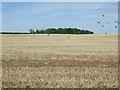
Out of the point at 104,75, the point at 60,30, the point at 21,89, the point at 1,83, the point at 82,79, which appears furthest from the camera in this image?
the point at 60,30

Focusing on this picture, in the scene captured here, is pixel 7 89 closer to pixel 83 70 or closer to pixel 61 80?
pixel 61 80

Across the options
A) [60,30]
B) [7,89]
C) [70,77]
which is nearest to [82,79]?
[70,77]

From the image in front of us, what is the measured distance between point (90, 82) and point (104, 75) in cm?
215

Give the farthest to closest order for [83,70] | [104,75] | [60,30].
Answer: [60,30], [83,70], [104,75]

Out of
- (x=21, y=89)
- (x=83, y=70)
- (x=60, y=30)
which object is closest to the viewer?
(x=21, y=89)

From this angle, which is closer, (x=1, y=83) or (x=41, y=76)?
(x=1, y=83)

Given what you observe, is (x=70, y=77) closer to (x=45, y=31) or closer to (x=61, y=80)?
(x=61, y=80)

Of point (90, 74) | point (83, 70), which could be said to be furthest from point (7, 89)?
point (83, 70)

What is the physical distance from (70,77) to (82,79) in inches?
26.4

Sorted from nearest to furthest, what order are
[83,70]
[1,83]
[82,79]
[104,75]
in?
[1,83] < [82,79] < [104,75] < [83,70]

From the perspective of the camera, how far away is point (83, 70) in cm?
1630

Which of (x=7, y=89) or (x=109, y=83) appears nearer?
(x=7, y=89)

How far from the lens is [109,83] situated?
12523mm

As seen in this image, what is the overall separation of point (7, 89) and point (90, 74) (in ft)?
16.1
